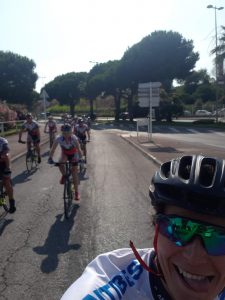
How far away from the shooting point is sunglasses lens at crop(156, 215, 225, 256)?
5.88ft

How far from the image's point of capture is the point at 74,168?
9.78m

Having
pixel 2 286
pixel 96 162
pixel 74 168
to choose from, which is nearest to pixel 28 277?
pixel 2 286

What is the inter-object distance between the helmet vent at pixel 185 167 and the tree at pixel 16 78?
66.8 meters

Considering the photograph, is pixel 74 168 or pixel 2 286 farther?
pixel 74 168

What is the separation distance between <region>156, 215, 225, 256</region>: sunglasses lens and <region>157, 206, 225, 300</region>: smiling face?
0.02m

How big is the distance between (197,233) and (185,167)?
0.30 meters

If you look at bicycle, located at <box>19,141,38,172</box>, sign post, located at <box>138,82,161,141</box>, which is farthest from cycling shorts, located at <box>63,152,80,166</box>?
sign post, located at <box>138,82,161,141</box>

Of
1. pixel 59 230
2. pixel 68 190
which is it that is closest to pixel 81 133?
pixel 68 190

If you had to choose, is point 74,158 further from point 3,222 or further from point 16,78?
point 16,78

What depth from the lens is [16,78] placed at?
67562 mm

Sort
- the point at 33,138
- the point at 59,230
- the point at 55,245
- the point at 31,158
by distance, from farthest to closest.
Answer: the point at 33,138, the point at 31,158, the point at 59,230, the point at 55,245

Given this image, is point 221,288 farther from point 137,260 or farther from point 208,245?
point 137,260

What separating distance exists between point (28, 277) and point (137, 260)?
3.58m

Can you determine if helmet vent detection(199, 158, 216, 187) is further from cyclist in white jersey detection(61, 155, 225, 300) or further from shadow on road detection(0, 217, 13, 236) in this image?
shadow on road detection(0, 217, 13, 236)
